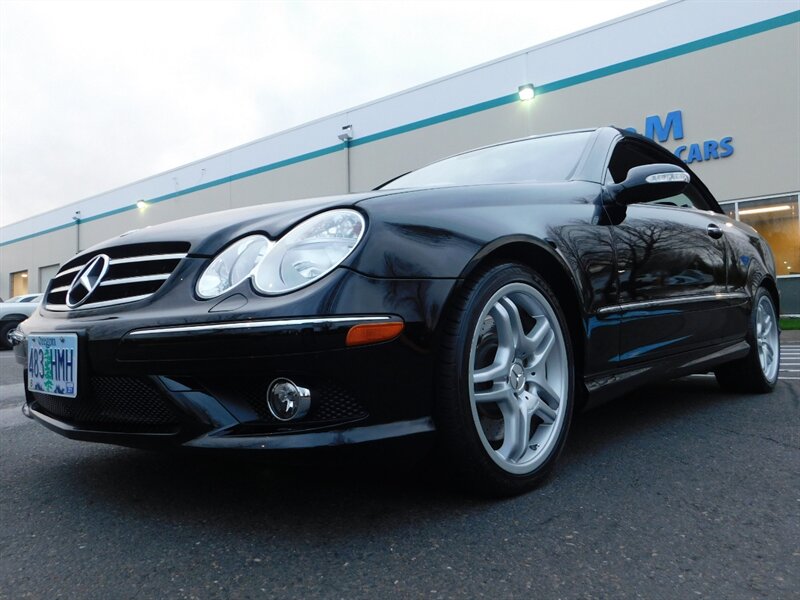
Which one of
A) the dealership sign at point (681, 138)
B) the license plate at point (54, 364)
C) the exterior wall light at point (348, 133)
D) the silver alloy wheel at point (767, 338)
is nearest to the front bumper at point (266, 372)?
the license plate at point (54, 364)

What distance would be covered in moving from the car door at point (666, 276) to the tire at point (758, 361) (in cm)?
43

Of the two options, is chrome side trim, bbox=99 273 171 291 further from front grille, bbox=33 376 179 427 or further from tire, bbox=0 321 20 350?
tire, bbox=0 321 20 350

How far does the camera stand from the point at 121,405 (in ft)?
5.56

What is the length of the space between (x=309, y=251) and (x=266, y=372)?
Result: 0.34 m

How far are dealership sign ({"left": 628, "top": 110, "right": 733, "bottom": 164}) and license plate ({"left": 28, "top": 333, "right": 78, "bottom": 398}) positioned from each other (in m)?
11.5

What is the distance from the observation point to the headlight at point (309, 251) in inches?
Result: 62.9

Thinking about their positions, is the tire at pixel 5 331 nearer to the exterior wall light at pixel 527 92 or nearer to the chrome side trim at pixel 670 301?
the exterior wall light at pixel 527 92

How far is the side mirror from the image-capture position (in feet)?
8.05

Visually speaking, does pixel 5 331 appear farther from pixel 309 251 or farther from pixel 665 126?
pixel 665 126

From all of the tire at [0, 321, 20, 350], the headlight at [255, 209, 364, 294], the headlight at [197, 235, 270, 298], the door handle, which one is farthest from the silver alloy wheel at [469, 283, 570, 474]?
the tire at [0, 321, 20, 350]

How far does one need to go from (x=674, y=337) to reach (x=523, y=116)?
12033mm

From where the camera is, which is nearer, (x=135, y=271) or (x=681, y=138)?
(x=135, y=271)

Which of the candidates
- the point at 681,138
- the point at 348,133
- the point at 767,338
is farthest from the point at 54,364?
the point at 348,133

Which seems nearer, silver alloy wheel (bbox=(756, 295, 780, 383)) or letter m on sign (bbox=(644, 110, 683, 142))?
silver alloy wheel (bbox=(756, 295, 780, 383))
